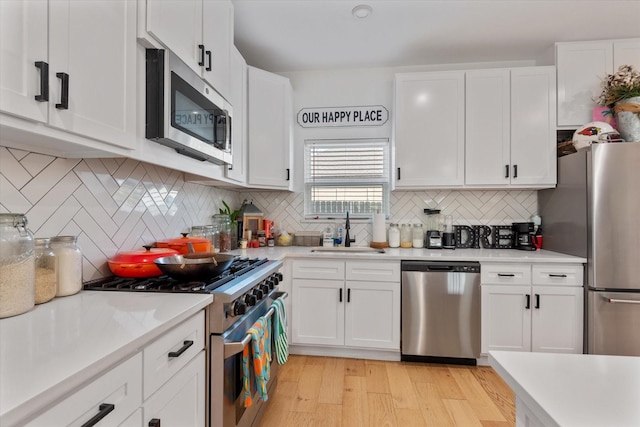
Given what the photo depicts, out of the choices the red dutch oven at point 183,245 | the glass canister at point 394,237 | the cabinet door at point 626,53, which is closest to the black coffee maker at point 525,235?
the glass canister at point 394,237

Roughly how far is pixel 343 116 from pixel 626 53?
8.05 ft

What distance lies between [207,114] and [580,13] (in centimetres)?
281

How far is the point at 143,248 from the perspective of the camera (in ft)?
5.76

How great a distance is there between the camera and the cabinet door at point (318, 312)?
268cm

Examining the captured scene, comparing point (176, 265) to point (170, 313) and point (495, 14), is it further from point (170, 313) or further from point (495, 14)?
point (495, 14)

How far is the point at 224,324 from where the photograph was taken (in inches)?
51.6

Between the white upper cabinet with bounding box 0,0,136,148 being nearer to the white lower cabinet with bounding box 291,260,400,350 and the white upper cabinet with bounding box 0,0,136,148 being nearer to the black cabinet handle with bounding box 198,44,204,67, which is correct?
the black cabinet handle with bounding box 198,44,204,67

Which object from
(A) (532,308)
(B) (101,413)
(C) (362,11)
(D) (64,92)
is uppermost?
(C) (362,11)

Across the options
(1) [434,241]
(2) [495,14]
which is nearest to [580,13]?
(2) [495,14]

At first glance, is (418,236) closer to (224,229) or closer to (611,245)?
(611,245)

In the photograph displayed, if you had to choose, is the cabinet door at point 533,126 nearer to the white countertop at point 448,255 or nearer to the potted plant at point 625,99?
the potted plant at point 625,99

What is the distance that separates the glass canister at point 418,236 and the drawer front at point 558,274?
3.08 feet

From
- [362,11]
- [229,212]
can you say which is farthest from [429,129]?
[229,212]

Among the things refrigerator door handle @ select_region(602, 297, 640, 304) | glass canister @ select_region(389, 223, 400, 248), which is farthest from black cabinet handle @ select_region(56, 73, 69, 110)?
refrigerator door handle @ select_region(602, 297, 640, 304)
